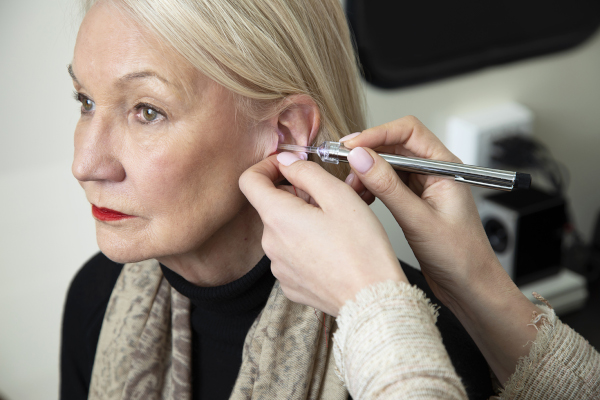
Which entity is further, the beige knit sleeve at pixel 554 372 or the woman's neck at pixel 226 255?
the woman's neck at pixel 226 255

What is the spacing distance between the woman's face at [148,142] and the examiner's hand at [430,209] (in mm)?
210

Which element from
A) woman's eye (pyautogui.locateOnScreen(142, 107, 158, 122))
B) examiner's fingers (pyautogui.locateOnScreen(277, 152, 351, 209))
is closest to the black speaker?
examiner's fingers (pyautogui.locateOnScreen(277, 152, 351, 209))

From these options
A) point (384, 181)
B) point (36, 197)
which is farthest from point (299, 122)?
point (36, 197)

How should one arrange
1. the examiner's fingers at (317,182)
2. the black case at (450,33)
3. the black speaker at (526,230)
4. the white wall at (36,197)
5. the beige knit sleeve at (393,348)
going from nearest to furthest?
1. the beige knit sleeve at (393,348)
2. the examiner's fingers at (317,182)
3. the white wall at (36,197)
4. the black case at (450,33)
5. the black speaker at (526,230)

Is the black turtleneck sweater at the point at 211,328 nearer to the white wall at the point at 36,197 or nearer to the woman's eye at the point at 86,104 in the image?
the white wall at the point at 36,197

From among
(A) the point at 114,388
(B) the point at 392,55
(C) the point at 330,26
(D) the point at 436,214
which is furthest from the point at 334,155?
(B) the point at 392,55

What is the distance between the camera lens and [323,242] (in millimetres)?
615

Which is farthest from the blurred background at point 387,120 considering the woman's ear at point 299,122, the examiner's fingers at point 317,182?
the examiner's fingers at point 317,182

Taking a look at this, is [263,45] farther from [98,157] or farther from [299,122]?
[98,157]

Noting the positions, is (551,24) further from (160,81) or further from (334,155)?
(160,81)

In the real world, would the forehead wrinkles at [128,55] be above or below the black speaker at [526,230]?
above

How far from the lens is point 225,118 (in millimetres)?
792

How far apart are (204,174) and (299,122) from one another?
7.3 inches

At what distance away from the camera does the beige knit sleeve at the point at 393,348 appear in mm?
535
